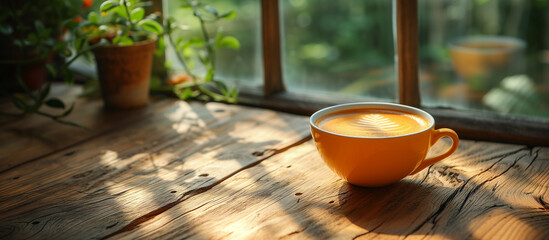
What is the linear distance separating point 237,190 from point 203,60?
0.53 m

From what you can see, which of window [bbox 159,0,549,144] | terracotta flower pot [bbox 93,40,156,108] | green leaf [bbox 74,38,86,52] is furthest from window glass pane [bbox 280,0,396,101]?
green leaf [bbox 74,38,86,52]

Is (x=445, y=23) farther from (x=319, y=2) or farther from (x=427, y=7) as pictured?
(x=319, y=2)

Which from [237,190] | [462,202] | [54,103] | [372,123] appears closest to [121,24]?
[54,103]

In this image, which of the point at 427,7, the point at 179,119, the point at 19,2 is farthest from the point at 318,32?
the point at 19,2

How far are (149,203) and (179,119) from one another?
43cm

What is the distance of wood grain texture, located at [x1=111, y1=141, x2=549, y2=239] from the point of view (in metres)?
0.72

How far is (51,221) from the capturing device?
786 millimetres

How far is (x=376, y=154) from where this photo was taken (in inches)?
29.5

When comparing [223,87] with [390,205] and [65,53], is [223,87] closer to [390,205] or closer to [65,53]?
[65,53]

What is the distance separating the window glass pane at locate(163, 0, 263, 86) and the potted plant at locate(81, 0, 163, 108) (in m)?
0.13

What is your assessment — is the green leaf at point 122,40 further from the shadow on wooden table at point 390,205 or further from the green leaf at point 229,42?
the shadow on wooden table at point 390,205

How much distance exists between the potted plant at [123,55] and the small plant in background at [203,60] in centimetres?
7

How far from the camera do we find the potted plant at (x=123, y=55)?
1195 mm

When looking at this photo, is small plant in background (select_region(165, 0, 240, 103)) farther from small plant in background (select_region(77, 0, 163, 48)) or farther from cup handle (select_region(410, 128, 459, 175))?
cup handle (select_region(410, 128, 459, 175))
